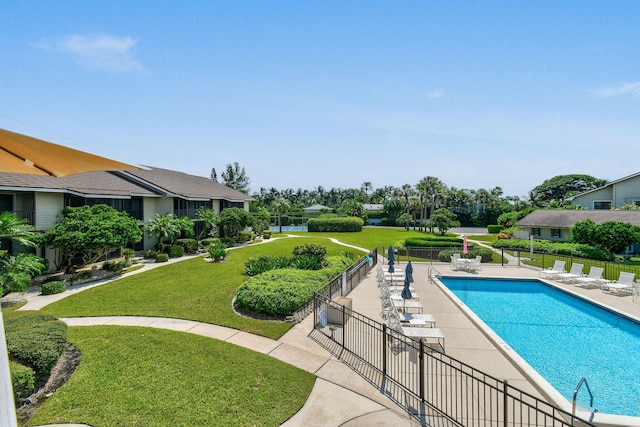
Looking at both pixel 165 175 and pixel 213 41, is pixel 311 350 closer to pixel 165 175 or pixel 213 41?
pixel 213 41

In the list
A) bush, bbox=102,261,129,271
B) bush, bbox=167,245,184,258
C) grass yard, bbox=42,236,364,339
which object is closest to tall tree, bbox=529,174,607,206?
bush, bbox=167,245,184,258

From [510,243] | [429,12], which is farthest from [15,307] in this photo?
[510,243]

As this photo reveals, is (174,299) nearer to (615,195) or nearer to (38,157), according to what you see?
(38,157)

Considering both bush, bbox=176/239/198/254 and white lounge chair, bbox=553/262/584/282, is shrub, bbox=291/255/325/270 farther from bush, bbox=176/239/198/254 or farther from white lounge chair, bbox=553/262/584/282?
white lounge chair, bbox=553/262/584/282

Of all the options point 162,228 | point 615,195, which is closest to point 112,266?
point 162,228

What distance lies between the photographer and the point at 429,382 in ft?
24.9

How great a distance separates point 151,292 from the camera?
15.4 m

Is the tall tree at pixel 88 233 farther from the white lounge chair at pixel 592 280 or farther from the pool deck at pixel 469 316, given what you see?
the white lounge chair at pixel 592 280

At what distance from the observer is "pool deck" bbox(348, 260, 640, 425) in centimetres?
838

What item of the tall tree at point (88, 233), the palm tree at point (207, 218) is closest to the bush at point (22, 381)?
the tall tree at point (88, 233)

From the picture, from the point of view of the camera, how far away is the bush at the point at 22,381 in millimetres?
6441

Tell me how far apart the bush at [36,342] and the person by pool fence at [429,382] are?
21.7 feet

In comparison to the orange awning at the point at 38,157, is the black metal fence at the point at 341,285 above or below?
below

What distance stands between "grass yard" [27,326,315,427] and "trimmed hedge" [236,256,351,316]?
2754 millimetres
